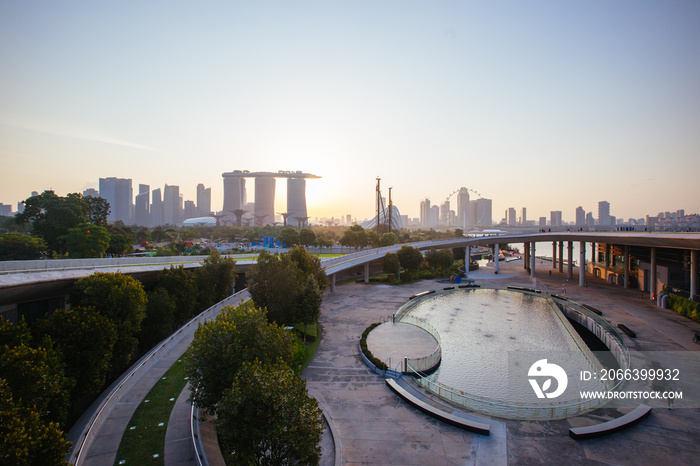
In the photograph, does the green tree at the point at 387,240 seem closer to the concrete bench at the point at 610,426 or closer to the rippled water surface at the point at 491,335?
the rippled water surface at the point at 491,335

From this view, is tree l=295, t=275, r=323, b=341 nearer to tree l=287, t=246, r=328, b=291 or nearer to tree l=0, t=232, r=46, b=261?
tree l=287, t=246, r=328, b=291

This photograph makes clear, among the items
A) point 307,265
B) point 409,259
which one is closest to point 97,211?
point 307,265

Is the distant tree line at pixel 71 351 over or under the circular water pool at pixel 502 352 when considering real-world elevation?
over

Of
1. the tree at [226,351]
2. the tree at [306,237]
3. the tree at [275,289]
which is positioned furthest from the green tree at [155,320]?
the tree at [306,237]

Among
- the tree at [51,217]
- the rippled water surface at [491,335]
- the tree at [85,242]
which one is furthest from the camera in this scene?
the tree at [51,217]

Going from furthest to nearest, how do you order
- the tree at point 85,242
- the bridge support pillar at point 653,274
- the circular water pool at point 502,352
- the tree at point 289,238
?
the tree at point 289,238
the tree at point 85,242
the bridge support pillar at point 653,274
the circular water pool at point 502,352

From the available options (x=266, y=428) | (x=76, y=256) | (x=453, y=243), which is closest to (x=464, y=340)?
(x=266, y=428)

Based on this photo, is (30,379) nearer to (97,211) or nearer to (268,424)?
(268,424)

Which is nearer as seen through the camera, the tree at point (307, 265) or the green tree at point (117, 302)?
the green tree at point (117, 302)
